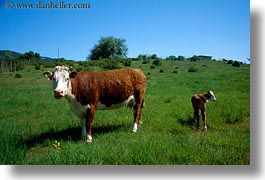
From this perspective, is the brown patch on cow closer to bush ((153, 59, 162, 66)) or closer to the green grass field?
the green grass field

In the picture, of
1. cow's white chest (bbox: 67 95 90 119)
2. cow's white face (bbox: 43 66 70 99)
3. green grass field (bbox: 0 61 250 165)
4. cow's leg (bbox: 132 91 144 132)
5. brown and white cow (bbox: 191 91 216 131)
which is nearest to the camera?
cow's white face (bbox: 43 66 70 99)

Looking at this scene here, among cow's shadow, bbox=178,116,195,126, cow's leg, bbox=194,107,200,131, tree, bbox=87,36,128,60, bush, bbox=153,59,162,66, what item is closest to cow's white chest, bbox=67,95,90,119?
tree, bbox=87,36,128,60

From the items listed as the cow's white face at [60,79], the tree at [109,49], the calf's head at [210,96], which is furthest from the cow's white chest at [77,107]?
the calf's head at [210,96]

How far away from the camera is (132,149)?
3.98 metres

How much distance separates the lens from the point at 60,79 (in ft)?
12.8

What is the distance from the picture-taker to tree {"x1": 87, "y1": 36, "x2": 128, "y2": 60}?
423cm

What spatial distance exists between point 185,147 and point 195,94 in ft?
2.27

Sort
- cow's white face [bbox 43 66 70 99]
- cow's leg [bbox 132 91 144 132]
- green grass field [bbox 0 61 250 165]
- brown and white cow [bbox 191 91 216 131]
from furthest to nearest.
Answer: cow's leg [bbox 132 91 144 132]
brown and white cow [bbox 191 91 216 131]
green grass field [bbox 0 61 250 165]
cow's white face [bbox 43 66 70 99]

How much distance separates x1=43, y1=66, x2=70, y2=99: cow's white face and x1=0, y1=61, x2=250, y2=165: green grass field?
456 mm

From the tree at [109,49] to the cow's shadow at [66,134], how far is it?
2.74 ft

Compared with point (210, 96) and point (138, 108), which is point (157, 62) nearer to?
point (138, 108)

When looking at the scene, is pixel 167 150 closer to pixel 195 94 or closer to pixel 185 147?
pixel 185 147

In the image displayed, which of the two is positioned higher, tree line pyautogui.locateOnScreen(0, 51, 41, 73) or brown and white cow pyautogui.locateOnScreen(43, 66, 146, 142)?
tree line pyautogui.locateOnScreen(0, 51, 41, 73)

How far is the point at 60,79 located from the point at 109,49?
27.1 inches
